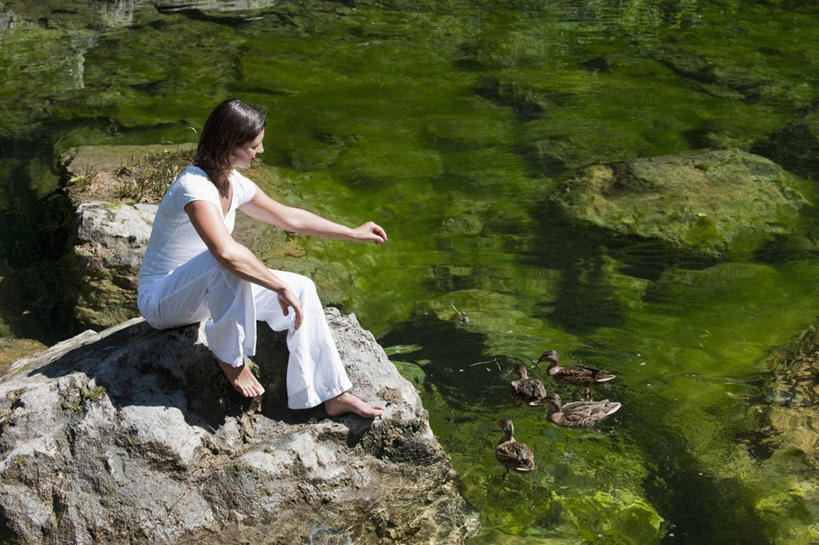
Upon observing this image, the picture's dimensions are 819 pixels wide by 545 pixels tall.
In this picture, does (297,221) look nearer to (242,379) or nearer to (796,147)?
(242,379)

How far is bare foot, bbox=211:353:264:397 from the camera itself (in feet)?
15.0

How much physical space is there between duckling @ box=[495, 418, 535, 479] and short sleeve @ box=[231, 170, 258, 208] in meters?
2.02

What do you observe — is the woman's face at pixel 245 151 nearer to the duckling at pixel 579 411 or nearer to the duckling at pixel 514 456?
the duckling at pixel 514 456

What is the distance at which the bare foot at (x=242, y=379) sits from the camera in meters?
4.59

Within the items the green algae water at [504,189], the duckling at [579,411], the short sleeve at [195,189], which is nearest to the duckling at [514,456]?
the green algae water at [504,189]

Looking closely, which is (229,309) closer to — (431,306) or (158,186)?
(431,306)

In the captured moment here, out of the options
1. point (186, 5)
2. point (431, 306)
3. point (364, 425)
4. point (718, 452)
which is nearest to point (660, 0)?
point (186, 5)

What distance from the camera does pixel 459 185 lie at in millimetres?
9562

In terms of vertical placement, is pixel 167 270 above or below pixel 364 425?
above

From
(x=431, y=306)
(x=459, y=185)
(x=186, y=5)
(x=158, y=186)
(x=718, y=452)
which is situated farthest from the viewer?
(x=186, y=5)

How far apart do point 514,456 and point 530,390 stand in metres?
0.74

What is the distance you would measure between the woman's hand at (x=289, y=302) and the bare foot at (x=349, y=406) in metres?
0.50

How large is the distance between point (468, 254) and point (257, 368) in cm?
359

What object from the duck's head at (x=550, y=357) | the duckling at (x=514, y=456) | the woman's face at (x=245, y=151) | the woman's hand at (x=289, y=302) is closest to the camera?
the woman's hand at (x=289, y=302)
